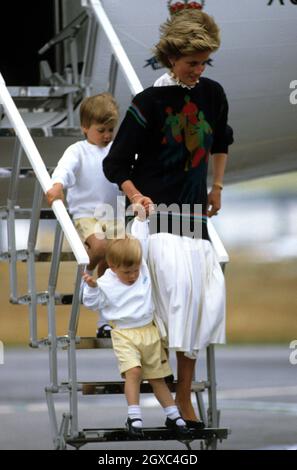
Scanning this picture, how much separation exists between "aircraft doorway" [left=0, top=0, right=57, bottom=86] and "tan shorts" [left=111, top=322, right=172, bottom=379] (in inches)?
237

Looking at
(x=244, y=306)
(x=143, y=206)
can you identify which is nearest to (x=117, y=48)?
(x=143, y=206)

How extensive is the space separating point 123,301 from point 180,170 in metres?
0.59

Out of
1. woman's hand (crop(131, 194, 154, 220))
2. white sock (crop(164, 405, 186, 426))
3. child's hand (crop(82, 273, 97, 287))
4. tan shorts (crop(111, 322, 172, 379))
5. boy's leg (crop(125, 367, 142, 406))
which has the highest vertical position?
woman's hand (crop(131, 194, 154, 220))

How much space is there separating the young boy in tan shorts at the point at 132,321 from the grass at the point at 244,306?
23.4ft

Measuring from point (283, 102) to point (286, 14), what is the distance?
0.66 metres

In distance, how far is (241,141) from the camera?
9.54m

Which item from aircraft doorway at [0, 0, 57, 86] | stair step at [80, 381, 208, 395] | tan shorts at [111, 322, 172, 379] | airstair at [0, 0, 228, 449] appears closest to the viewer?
tan shorts at [111, 322, 172, 379]

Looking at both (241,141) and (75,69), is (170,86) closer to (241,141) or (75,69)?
(75,69)

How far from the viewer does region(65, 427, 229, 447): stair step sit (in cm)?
567

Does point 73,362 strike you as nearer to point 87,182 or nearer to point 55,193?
point 55,193

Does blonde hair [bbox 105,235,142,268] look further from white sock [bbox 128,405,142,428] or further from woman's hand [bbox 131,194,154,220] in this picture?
white sock [bbox 128,405,142,428]

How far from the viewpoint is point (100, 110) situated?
249 inches

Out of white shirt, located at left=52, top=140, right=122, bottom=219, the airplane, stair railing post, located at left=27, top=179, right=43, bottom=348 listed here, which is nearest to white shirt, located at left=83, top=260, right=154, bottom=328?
stair railing post, located at left=27, top=179, right=43, bottom=348
